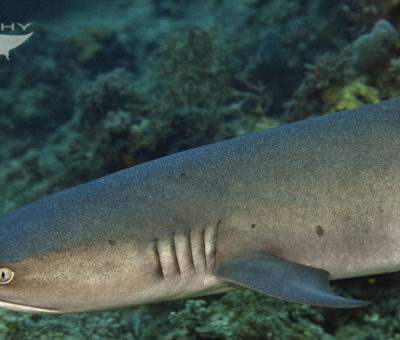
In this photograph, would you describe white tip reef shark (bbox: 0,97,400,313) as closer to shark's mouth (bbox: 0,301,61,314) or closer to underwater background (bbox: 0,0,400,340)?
shark's mouth (bbox: 0,301,61,314)

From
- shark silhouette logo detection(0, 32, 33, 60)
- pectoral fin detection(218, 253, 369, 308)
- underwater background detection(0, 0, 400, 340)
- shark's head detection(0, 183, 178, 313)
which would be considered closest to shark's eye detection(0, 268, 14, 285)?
shark's head detection(0, 183, 178, 313)

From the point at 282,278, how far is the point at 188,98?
5512 mm

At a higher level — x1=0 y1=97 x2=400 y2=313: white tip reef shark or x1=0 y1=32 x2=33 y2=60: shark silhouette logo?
x1=0 y1=97 x2=400 y2=313: white tip reef shark

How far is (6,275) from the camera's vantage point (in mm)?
2031

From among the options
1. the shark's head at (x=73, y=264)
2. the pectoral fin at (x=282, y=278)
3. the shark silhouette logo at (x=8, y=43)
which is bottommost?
the shark silhouette logo at (x=8, y=43)

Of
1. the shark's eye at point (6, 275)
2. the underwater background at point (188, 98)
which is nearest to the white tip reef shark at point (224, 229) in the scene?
the shark's eye at point (6, 275)

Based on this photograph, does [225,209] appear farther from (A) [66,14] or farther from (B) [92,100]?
(A) [66,14]

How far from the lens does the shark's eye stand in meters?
2.03

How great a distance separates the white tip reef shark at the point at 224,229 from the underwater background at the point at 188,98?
79 cm

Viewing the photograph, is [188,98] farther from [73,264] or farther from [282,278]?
[282,278]

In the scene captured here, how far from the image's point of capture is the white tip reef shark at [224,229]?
2.09m

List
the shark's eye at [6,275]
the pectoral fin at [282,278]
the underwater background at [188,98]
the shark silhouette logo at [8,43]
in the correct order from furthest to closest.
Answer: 1. the shark silhouette logo at [8,43]
2. the underwater background at [188,98]
3. the shark's eye at [6,275]
4. the pectoral fin at [282,278]

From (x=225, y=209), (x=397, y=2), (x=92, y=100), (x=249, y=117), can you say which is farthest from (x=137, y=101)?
(x=225, y=209)

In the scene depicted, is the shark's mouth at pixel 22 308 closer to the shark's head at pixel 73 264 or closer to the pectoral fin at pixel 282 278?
the shark's head at pixel 73 264
